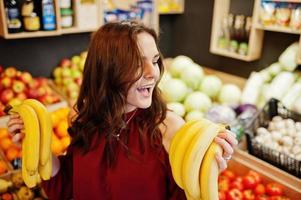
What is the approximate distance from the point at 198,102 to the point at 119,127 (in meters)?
1.28

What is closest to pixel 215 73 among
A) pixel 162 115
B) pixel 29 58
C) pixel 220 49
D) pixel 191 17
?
pixel 220 49

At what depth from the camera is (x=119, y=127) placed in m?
1.07

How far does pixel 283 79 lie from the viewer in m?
2.11

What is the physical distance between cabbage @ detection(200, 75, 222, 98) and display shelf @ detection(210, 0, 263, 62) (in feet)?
0.81

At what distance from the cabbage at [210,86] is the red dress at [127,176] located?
55.3 inches

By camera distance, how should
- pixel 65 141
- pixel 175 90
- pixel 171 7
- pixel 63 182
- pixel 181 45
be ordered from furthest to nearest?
1. pixel 181 45
2. pixel 171 7
3. pixel 175 90
4. pixel 65 141
5. pixel 63 182

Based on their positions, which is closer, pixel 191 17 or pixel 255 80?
pixel 255 80

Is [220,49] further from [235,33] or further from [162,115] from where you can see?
[162,115]

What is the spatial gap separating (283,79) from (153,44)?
1.44 m

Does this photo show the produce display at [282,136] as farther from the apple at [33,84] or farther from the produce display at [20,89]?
the apple at [33,84]

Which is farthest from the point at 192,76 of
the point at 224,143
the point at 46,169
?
the point at 224,143

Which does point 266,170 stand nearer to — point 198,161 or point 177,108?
point 177,108

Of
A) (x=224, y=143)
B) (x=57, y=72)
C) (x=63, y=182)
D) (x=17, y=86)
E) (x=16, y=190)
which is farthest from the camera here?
(x=57, y=72)

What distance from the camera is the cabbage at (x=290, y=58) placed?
2.12 metres
